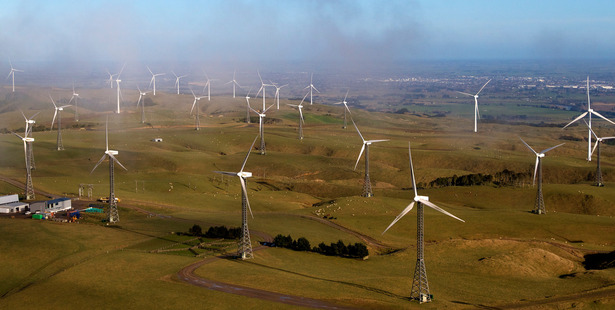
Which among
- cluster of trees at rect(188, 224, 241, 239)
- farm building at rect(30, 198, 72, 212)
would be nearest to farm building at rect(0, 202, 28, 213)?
farm building at rect(30, 198, 72, 212)

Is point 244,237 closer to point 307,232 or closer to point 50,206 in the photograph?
point 307,232

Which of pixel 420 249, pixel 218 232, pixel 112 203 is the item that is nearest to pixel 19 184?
pixel 112 203

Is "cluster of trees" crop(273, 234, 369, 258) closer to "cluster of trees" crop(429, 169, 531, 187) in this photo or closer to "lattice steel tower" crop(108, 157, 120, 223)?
"lattice steel tower" crop(108, 157, 120, 223)

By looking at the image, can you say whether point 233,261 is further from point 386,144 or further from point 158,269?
point 386,144

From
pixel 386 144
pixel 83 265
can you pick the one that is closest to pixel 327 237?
pixel 83 265

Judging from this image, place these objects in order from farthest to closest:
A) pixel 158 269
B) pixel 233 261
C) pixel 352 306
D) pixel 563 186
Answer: pixel 563 186, pixel 233 261, pixel 158 269, pixel 352 306

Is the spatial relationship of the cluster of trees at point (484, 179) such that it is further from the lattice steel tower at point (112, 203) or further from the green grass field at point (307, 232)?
the lattice steel tower at point (112, 203)

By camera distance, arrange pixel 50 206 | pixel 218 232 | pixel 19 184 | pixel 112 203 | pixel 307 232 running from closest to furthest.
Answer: pixel 218 232, pixel 307 232, pixel 112 203, pixel 50 206, pixel 19 184
